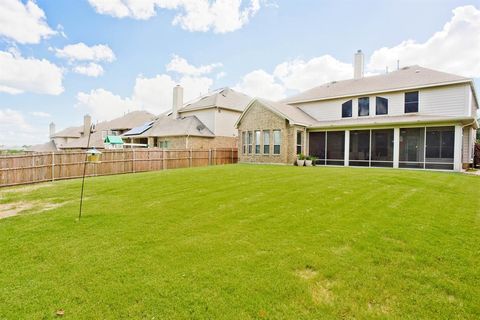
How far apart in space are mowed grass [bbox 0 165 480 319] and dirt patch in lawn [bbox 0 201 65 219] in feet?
1.54

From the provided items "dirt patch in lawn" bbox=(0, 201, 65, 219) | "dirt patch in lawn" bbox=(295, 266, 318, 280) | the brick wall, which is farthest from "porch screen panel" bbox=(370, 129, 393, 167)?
"dirt patch in lawn" bbox=(0, 201, 65, 219)

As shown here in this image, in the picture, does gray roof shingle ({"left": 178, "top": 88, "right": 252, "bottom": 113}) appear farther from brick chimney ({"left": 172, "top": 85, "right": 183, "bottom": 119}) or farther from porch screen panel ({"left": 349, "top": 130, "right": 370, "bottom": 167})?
porch screen panel ({"left": 349, "top": 130, "right": 370, "bottom": 167})

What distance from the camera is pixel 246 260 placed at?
3.88 m

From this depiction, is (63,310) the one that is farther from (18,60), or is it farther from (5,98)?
(5,98)

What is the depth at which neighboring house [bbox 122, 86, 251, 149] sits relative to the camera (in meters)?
27.0

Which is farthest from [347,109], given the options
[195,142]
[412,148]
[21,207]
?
[21,207]

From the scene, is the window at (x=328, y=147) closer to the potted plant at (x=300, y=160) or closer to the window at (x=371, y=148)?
the window at (x=371, y=148)

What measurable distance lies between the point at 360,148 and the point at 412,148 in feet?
9.95

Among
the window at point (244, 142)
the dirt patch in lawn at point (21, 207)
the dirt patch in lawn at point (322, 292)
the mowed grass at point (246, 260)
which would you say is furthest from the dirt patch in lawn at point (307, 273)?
the window at point (244, 142)

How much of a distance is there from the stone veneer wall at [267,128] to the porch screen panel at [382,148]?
195 inches

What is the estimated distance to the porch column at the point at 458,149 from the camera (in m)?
15.1

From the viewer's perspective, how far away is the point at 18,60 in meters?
20.5

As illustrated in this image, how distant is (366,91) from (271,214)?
1678 cm

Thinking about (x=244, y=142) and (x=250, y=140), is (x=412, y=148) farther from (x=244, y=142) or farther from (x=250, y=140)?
(x=244, y=142)
